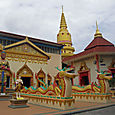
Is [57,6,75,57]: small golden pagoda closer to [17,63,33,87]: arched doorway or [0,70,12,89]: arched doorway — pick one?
[17,63,33,87]: arched doorway

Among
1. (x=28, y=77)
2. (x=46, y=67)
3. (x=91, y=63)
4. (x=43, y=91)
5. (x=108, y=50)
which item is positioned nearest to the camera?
(x=43, y=91)

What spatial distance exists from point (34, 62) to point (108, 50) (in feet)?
39.0

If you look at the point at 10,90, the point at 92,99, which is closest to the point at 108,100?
the point at 92,99

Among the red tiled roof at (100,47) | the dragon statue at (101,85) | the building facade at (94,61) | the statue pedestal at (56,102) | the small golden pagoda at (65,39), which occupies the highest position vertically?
the small golden pagoda at (65,39)

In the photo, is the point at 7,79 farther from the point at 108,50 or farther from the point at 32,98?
the point at 108,50

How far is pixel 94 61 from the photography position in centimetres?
2083

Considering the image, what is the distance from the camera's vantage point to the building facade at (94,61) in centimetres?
1978

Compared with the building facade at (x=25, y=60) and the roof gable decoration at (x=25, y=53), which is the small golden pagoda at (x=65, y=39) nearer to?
the building facade at (x=25, y=60)

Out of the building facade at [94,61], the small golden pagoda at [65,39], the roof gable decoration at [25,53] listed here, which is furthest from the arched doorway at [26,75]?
the small golden pagoda at [65,39]

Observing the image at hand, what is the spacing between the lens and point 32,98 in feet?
42.3

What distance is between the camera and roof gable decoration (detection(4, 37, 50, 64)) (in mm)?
21462

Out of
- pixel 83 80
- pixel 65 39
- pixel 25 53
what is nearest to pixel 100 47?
pixel 83 80

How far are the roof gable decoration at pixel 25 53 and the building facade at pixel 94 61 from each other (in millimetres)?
5124

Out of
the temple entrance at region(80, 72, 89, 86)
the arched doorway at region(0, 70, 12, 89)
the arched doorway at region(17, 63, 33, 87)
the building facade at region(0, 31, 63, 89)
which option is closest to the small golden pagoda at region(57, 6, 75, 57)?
the building facade at region(0, 31, 63, 89)
